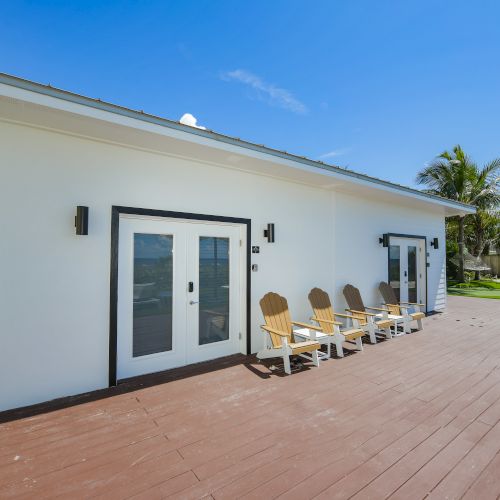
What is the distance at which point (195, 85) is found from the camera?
648cm

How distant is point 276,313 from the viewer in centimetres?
451

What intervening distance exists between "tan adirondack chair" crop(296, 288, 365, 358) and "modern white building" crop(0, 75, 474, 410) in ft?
1.00

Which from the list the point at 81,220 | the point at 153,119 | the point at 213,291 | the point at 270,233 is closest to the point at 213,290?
the point at 213,291

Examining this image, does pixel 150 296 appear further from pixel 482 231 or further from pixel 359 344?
pixel 482 231

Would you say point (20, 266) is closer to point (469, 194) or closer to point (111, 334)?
point (111, 334)

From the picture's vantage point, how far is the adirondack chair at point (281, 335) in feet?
12.7

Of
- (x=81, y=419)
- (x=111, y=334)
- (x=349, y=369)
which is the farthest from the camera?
(x=349, y=369)

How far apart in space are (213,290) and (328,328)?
2090mm

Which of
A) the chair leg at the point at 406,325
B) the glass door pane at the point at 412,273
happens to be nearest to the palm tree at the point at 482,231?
the glass door pane at the point at 412,273

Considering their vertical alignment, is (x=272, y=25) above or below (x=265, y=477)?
above

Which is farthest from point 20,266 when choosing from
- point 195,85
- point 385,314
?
point 385,314

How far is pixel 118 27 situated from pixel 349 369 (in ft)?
21.7

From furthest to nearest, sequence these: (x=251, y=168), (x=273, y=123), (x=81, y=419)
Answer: (x=273, y=123) → (x=251, y=168) → (x=81, y=419)

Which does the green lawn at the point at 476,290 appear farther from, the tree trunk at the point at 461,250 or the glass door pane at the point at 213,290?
the glass door pane at the point at 213,290
